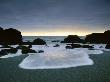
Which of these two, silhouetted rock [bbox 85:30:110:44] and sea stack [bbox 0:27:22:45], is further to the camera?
silhouetted rock [bbox 85:30:110:44]


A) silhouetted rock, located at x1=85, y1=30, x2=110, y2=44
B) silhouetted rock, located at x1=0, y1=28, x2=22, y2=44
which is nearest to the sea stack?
silhouetted rock, located at x1=0, y1=28, x2=22, y2=44

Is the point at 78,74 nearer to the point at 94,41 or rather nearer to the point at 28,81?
the point at 28,81

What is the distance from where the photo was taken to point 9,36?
74.7 metres

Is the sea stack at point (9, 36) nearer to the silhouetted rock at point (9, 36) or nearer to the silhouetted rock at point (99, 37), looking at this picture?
the silhouetted rock at point (9, 36)

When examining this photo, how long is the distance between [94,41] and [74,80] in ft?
238

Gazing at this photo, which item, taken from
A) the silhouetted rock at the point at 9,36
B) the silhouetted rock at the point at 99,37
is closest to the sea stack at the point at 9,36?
the silhouetted rock at the point at 9,36

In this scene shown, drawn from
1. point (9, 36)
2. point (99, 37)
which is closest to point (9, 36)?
point (9, 36)

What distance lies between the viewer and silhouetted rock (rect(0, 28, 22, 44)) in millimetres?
73938

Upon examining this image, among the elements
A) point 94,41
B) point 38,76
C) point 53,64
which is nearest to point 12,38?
point 94,41

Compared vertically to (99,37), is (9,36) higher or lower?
higher

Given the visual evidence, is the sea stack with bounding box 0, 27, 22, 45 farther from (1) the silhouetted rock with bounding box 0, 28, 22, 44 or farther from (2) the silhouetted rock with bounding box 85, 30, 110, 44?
(2) the silhouetted rock with bounding box 85, 30, 110, 44

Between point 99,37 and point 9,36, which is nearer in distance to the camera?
point 9,36

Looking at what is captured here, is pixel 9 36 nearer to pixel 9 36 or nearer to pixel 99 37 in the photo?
pixel 9 36

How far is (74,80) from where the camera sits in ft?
57.6
